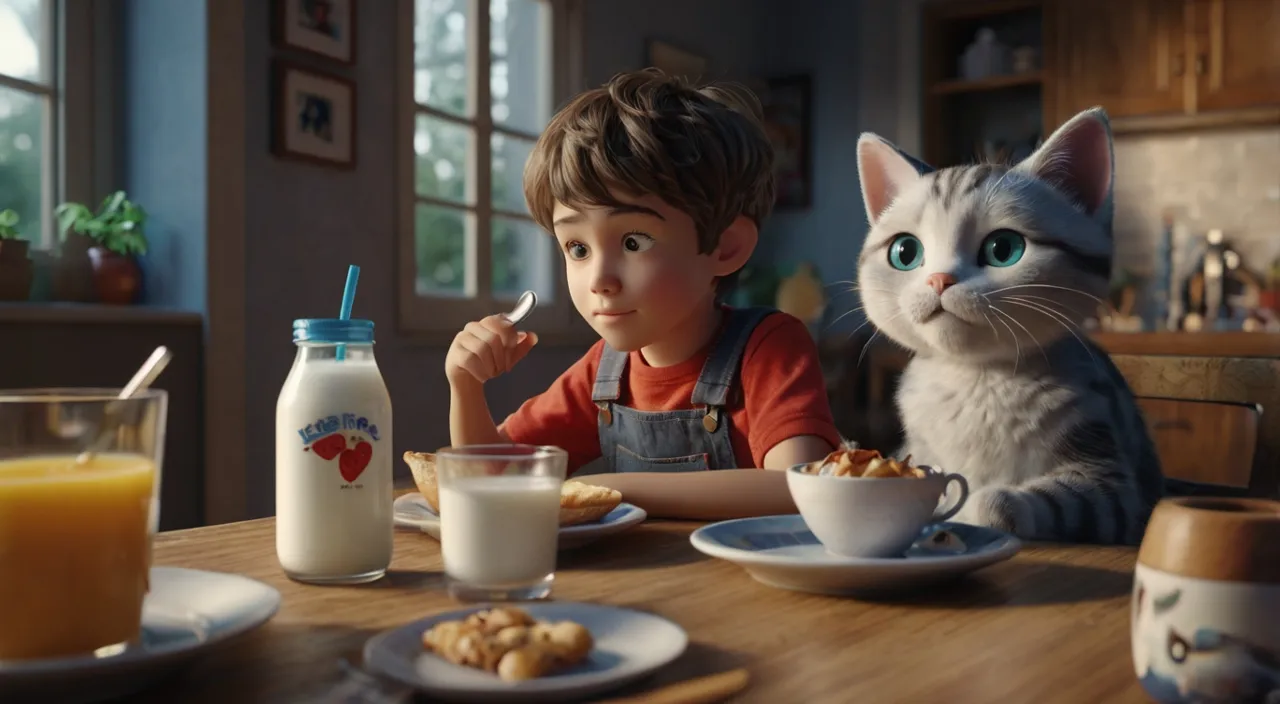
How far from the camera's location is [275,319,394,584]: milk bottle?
0.69 metres

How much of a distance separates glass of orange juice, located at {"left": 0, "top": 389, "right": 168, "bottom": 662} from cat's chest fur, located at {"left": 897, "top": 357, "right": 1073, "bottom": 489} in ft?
2.30

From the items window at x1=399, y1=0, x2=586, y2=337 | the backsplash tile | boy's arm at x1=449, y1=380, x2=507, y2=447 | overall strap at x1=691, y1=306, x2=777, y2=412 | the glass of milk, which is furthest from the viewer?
the backsplash tile

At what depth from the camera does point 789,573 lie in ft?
2.23

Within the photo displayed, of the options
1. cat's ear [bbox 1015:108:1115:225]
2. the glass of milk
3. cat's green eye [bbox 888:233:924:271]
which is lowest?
the glass of milk

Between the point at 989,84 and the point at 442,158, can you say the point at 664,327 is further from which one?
the point at 989,84

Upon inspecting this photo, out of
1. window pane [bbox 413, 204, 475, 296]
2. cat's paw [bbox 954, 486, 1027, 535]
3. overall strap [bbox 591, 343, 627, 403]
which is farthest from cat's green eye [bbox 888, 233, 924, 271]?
A: window pane [bbox 413, 204, 475, 296]

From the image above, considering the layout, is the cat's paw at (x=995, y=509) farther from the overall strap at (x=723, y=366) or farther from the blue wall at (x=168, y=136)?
the blue wall at (x=168, y=136)

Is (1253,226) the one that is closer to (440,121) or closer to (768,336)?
(440,121)

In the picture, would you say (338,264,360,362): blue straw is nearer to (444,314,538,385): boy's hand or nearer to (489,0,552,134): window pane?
(444,314,538,385): boy's hand

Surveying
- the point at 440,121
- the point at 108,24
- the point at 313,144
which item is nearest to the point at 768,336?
the point at 313,144

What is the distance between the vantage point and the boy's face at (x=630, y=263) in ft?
3.54

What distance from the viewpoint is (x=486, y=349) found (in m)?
1.11

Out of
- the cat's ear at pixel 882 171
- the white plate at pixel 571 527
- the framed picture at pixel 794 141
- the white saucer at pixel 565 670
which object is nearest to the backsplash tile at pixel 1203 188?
the framed picture at pixel 794 141

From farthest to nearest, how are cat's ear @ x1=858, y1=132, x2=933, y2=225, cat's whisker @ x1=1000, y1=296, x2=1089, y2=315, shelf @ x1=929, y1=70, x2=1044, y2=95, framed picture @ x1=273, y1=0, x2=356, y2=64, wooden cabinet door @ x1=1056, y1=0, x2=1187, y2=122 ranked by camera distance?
shelf @ x1=929, y1=70, x2=1044, y2=95 → wooden cabinet door @ x1=1056, y1=0, x2=1187, y2=122 → framed picture @ x1=273, y1=0, x2=356, y2=64 → cat's ear @ x1=858, y1=132, x2=933, y2=225 → cat's whisker @ x1=1000, y1=296, x2=1089, y2=315
